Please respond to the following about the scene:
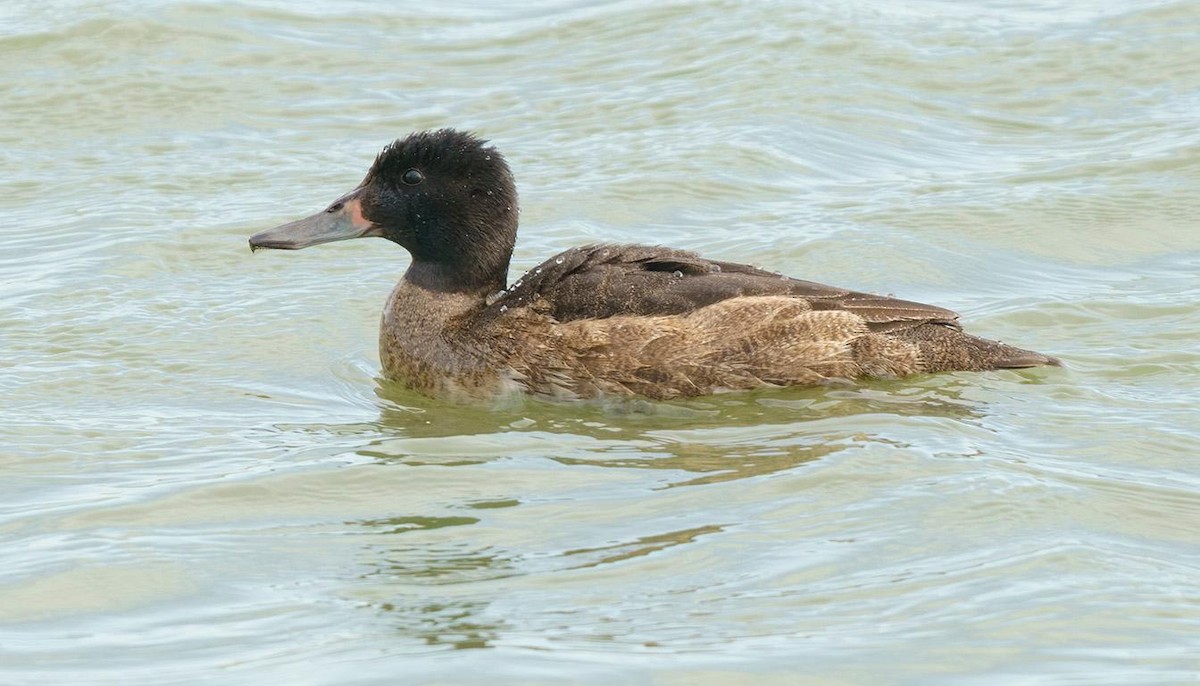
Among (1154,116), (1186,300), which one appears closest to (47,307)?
(1186,300)

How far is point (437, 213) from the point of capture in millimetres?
10094

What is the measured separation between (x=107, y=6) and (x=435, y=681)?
11.7 m

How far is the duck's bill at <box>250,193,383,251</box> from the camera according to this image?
10203 mm

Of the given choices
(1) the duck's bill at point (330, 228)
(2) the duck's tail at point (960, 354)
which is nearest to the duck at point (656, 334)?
(2) the duck's tail at point (960, 354)

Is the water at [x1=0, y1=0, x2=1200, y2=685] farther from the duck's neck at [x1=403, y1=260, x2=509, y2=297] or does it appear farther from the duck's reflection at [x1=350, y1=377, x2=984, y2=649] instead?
the duck's neck at [x1=403, y1=260, x2=509, y2=297]

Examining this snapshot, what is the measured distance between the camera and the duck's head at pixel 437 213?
1004 cm

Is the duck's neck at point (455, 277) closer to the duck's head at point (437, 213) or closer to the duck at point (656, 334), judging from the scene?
the duck's head at point (437, 213)

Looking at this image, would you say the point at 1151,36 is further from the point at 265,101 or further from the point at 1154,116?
the point at 265,101

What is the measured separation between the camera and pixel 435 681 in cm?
636

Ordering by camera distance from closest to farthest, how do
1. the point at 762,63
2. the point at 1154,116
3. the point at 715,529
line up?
the point at 715,529
the point at 1154,116
the point at 762,63

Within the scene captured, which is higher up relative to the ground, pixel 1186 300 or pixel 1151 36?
pixel 1151 36

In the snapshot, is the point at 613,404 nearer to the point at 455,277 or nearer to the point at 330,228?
the point at 455,277

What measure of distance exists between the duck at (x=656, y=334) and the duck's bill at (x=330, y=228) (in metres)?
0.57

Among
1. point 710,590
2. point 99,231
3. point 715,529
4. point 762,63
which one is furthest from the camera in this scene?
point 762,63
